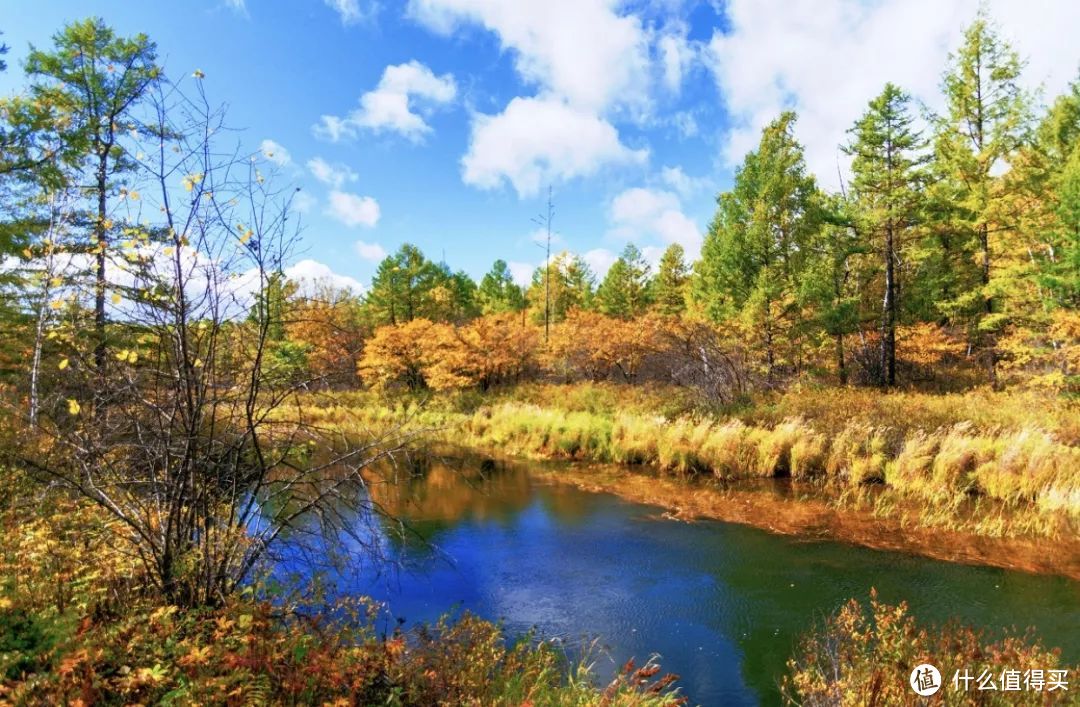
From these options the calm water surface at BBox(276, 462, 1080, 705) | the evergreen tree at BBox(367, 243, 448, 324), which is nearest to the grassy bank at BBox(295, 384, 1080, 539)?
the calm water surface at BBox(276, 462, 1080, 705)

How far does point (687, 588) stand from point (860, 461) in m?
6.38

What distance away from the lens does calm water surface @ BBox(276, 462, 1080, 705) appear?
20.0ft

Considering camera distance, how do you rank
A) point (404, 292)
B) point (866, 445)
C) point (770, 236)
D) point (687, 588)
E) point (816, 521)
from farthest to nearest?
point (404, 292), point (770, 236), point (866, 445), point (816, 521), point (687, 588)

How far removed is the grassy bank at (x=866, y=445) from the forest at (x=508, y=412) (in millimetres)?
80

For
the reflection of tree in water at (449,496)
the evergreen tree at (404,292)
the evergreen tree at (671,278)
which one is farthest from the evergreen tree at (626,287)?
the reflection of tree in water at (449,496)

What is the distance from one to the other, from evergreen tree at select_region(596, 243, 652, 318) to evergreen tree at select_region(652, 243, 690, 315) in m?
0.91

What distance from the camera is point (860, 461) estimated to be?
38.9ft

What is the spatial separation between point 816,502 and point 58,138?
16.4 m

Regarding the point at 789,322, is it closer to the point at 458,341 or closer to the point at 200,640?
the point at 458,341

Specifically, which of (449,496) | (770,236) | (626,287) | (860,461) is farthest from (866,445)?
(626,287)

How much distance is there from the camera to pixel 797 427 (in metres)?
13.6

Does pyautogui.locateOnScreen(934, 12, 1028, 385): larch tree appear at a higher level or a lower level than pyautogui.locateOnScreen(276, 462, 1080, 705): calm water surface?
higher

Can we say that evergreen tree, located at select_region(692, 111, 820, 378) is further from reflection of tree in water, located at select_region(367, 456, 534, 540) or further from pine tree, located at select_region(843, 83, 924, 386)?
reflection of tree in water, located at select_region(367, 456, 534, 540)

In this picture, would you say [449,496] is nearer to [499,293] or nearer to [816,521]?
[816,521]
